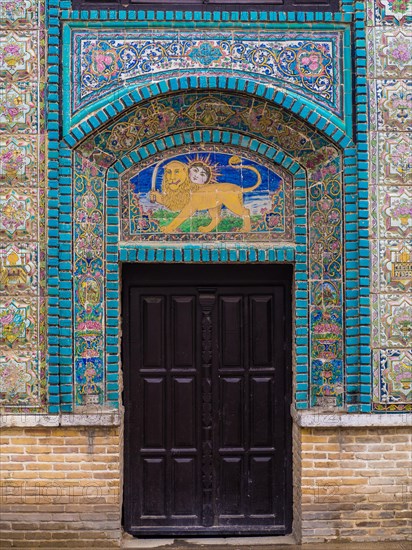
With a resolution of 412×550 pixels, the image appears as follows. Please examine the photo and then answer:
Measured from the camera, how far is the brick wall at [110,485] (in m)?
6.32

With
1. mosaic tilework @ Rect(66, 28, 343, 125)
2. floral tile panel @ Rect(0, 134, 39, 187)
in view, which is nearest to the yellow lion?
mosaic tilework @ Rect(66, 28, 343, 125)

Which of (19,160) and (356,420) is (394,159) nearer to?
(356,420)

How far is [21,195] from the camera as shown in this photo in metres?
6.27

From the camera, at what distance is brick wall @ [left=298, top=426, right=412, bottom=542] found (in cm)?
634

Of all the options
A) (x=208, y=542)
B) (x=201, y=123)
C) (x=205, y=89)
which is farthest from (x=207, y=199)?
(x=208, y=542)

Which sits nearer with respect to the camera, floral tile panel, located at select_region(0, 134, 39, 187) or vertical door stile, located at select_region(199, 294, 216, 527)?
floral tile panel, located at select_region(0, 134, 39, 187)

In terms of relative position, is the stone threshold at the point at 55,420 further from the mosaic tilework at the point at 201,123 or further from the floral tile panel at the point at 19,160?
the mosaic tilework at the point at 201,123

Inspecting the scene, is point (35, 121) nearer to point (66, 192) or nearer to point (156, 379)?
point (66, 192)

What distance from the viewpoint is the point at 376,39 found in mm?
6277

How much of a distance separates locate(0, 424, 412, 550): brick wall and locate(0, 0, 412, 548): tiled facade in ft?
0.06

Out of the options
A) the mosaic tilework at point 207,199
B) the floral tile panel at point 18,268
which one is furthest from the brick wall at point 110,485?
the mosaic tilework at point 207,199

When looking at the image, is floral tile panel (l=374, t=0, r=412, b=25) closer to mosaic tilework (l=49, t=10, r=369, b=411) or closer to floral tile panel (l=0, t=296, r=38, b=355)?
mosaic tilework (l=49, t=10, r=369, b=411)

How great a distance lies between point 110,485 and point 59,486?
1.45ft

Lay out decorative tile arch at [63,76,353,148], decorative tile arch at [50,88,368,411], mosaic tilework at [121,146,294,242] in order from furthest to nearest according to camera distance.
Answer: mosaic tilework at [121,146,294,242], decorative tile arch at [50,88,368,411], decorative tile arch at [63,76,353,148]
